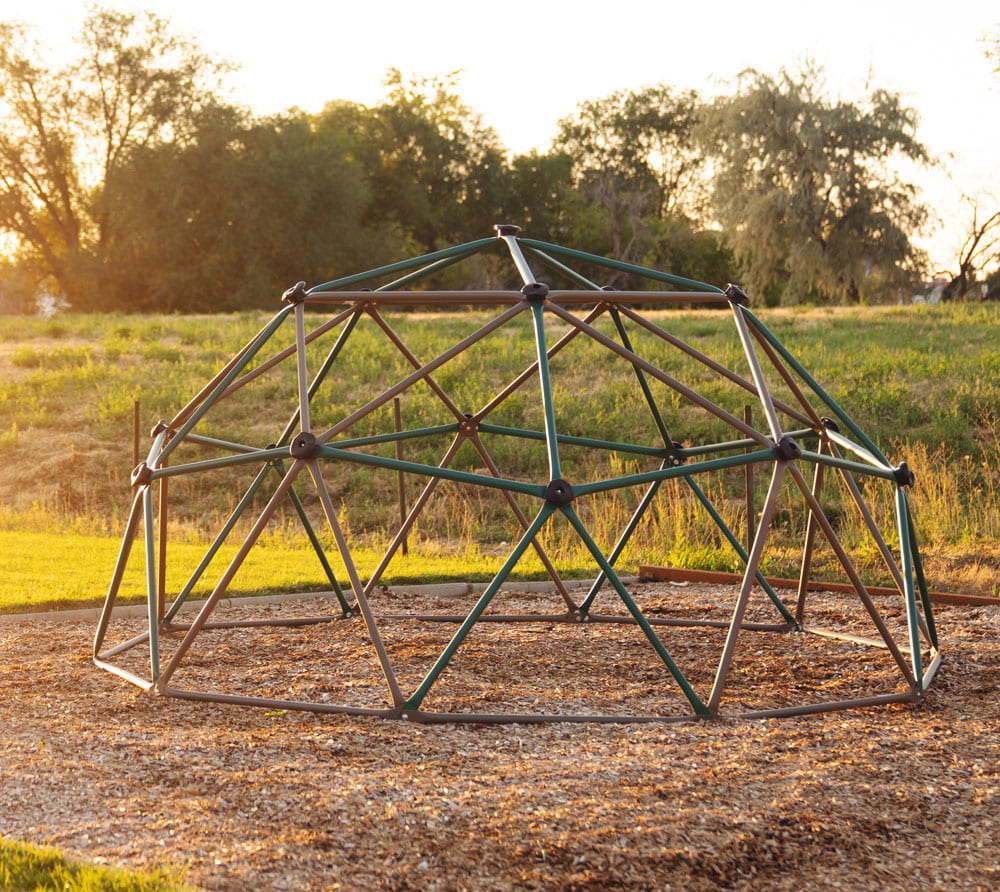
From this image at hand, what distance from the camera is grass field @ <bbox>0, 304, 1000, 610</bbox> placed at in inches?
414

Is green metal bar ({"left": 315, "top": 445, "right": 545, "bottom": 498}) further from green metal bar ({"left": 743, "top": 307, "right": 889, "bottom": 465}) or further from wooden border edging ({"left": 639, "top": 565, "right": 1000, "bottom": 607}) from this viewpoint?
wooden border edging ({"left": 639, "top": 565, "right": 1000, "bottom": 607})

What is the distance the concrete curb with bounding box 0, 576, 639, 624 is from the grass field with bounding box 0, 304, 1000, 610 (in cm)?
31

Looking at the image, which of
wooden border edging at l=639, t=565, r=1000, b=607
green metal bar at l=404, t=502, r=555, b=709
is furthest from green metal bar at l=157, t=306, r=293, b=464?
wooden border edging at l=639, t=565, r=1000, b=607

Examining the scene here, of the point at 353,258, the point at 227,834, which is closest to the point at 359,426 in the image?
the point at 227,834

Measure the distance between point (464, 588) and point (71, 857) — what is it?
550 cm

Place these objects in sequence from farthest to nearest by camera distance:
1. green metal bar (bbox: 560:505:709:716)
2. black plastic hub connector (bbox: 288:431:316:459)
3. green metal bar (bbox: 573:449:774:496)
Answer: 1. black plastic hub connector (bbox: 288:431:316:459)
2. green metal bar (bbox: 573:449:774:496)
3. green metal bar (bbox: 560:505:709:716)

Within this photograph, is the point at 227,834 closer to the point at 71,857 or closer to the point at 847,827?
the point at 71,857

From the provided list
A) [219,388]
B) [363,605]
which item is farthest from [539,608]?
[363,605]

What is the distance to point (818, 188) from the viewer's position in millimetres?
38594

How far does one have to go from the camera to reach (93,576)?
9.25m

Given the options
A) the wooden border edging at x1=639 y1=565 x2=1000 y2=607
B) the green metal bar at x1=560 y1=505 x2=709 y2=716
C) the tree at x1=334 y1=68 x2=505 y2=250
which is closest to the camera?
the green metal bar at x1=560 y1=505 x2=709 y2=716

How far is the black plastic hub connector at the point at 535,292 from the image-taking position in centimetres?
530

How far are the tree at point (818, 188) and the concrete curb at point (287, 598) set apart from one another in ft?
104

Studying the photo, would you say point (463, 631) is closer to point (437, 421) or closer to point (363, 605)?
point (363, 605)
